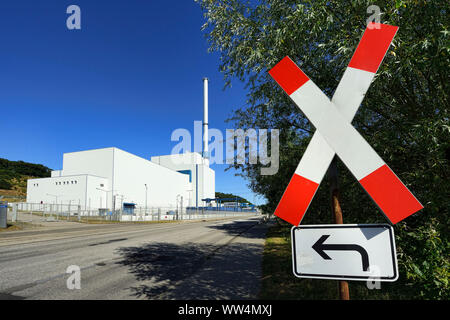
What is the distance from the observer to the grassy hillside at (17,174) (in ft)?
263

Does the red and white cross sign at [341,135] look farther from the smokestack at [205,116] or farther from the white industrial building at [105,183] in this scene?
the smokestack at [205,116]

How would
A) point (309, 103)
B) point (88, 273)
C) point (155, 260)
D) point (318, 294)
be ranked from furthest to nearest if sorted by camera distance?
point (155, 260)
point (88, 273)
point (318, 294)
point (309, 103)

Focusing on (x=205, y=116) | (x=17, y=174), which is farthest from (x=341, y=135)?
(x=17, y=174)

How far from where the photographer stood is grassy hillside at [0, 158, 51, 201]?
80125mm

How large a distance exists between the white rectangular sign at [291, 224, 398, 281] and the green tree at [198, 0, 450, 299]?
216 cm

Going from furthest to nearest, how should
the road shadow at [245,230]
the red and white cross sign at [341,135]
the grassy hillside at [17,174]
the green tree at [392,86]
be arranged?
the grassy hillside at [17,174] < the road shadow at [245,230] < the green tree at [392,86] < the red and white cross sign at [341,135]

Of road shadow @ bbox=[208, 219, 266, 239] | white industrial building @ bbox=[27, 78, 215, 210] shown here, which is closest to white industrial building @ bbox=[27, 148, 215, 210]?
white industrial building @ bbox=[27, 78, 215, 210]

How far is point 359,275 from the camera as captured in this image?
1553 millimetres

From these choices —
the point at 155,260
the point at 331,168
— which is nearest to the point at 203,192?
the point at 155,260

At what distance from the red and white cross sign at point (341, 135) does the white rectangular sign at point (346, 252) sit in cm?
20

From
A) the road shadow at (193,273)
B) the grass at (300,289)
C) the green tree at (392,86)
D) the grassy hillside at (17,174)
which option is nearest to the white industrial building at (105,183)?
the grassy hillside at (17,174)

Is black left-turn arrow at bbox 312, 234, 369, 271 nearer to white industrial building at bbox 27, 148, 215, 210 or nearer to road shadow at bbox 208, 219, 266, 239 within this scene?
road shadow at bbox 208, 219, 266, 239

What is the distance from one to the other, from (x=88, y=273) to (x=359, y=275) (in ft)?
25.0
